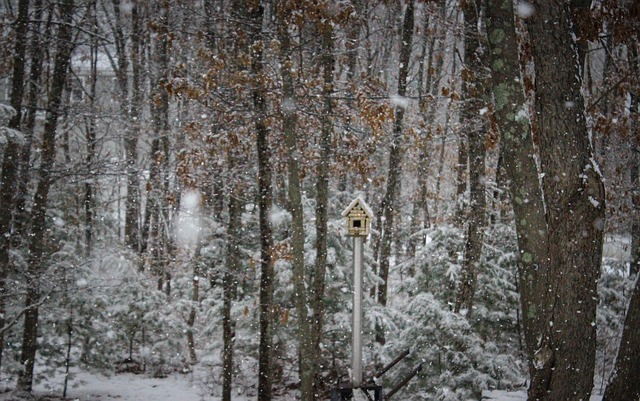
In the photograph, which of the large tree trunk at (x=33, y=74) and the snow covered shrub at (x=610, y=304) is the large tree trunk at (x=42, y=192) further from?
the snow covered shrub at (x=610, y=304)

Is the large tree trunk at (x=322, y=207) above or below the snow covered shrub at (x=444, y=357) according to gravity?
above

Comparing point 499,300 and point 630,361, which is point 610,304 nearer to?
point 499,300

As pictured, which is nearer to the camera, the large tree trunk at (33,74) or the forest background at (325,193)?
the forest background at (325,193)

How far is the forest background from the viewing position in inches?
158

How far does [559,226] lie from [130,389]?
38.6 ft

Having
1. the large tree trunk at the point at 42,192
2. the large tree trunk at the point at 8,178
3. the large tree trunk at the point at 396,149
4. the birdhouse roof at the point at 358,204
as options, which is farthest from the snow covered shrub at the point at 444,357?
the large tree trunk at the point at 8,178

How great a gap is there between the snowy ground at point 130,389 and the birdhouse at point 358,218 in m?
6.61

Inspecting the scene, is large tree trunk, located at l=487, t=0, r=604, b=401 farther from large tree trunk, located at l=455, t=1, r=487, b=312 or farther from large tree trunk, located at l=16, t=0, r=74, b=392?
large tree trunk, located at l=16, t=0, r=74, b=392

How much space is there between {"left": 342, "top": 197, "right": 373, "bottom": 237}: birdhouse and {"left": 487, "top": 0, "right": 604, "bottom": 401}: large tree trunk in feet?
10.3

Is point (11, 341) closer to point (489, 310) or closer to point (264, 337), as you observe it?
point (264, 337)

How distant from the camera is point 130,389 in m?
12.9

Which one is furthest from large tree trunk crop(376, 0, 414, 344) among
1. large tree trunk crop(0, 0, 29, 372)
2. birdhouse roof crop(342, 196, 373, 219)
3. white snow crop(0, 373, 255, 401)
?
large tree trunk crop(0, 0, 29, 372)

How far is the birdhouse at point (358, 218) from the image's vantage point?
→ 712 centimetres

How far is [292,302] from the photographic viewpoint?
39.3 ft
